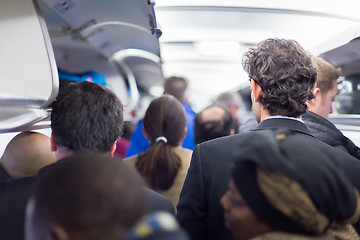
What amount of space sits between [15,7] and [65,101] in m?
0.91

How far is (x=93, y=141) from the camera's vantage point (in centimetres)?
159

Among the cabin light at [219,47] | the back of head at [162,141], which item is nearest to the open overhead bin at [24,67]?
the back of head at [162,141]

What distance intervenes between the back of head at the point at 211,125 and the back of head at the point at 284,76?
5.12ft

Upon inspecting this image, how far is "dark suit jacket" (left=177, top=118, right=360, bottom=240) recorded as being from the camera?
1.52m

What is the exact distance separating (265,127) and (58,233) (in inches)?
41.7

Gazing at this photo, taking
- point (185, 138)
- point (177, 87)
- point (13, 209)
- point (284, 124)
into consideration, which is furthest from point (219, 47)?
point (13, 209)

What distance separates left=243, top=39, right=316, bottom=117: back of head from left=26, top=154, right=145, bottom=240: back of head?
98 centimetres

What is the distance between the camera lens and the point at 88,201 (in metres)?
0.72

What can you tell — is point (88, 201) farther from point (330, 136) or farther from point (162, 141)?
point (162, 141)

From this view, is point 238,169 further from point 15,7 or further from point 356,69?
point 356,69

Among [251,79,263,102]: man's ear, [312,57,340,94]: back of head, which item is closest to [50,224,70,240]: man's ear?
[251,79,263,102]: man's ear

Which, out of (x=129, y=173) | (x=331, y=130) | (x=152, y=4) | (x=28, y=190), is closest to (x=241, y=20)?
(x=152, y=4)

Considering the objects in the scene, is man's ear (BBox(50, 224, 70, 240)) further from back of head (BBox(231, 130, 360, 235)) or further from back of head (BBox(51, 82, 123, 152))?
back of head (BBox(51, 82, 123, 152))

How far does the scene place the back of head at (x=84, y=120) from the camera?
157cm
